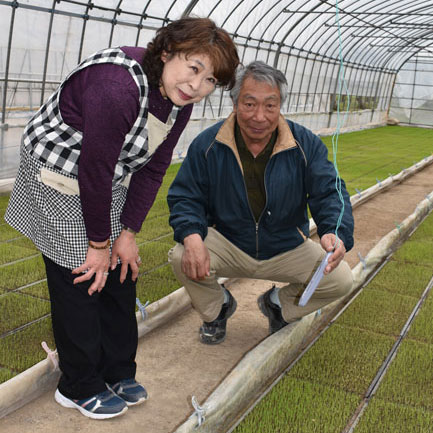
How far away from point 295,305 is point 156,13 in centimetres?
811

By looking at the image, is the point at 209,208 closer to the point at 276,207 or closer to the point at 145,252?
the point at 276,207

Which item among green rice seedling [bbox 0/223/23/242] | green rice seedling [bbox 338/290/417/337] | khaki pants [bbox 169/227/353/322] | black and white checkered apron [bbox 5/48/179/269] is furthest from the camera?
green rice seedling [bbox 0/223/23/242]

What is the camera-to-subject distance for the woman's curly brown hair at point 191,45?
1934mm

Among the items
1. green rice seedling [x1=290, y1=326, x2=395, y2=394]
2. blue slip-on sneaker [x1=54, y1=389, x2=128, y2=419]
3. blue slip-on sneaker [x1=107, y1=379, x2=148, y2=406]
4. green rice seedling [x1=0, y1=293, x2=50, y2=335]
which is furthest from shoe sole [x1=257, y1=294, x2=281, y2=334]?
green rice seedling [x1=0, y1=293, x2=50, y2=335]

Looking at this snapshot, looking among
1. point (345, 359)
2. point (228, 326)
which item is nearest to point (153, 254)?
point (228, 326)

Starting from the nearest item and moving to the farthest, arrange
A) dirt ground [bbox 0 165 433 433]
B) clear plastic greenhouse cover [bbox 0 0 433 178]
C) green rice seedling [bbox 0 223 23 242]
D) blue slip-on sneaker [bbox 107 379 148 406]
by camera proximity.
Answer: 1. dirt ground [bbox 0 165 433 433]
2. blue slip-on sneaker [bbox 107 379 148 406]
3. green rice seedling [bbox 0 223 23 242]
4. clear plastic greenhouse cover [bbox 0 0 433 178]

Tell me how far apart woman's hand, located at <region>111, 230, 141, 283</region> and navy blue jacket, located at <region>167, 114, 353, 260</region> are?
565mm

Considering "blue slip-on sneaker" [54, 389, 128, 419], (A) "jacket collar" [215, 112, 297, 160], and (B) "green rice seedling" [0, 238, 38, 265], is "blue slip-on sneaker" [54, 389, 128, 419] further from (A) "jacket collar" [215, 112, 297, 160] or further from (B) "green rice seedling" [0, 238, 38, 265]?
(B) "green rice seedling" [0, 238, 38, 265]

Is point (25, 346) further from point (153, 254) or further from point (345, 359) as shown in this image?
point (153, 254)

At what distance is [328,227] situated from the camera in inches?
112

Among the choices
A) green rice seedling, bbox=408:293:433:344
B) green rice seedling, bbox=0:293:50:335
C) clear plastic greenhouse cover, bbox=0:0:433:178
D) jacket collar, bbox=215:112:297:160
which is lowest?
green rice seedling, bbox=0:293:50:335

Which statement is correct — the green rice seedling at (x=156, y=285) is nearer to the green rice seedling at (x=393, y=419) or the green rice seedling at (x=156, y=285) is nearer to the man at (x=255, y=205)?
the man at (x=255, y=205)

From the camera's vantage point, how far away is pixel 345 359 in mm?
3021

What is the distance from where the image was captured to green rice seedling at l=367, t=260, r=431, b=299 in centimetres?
420
